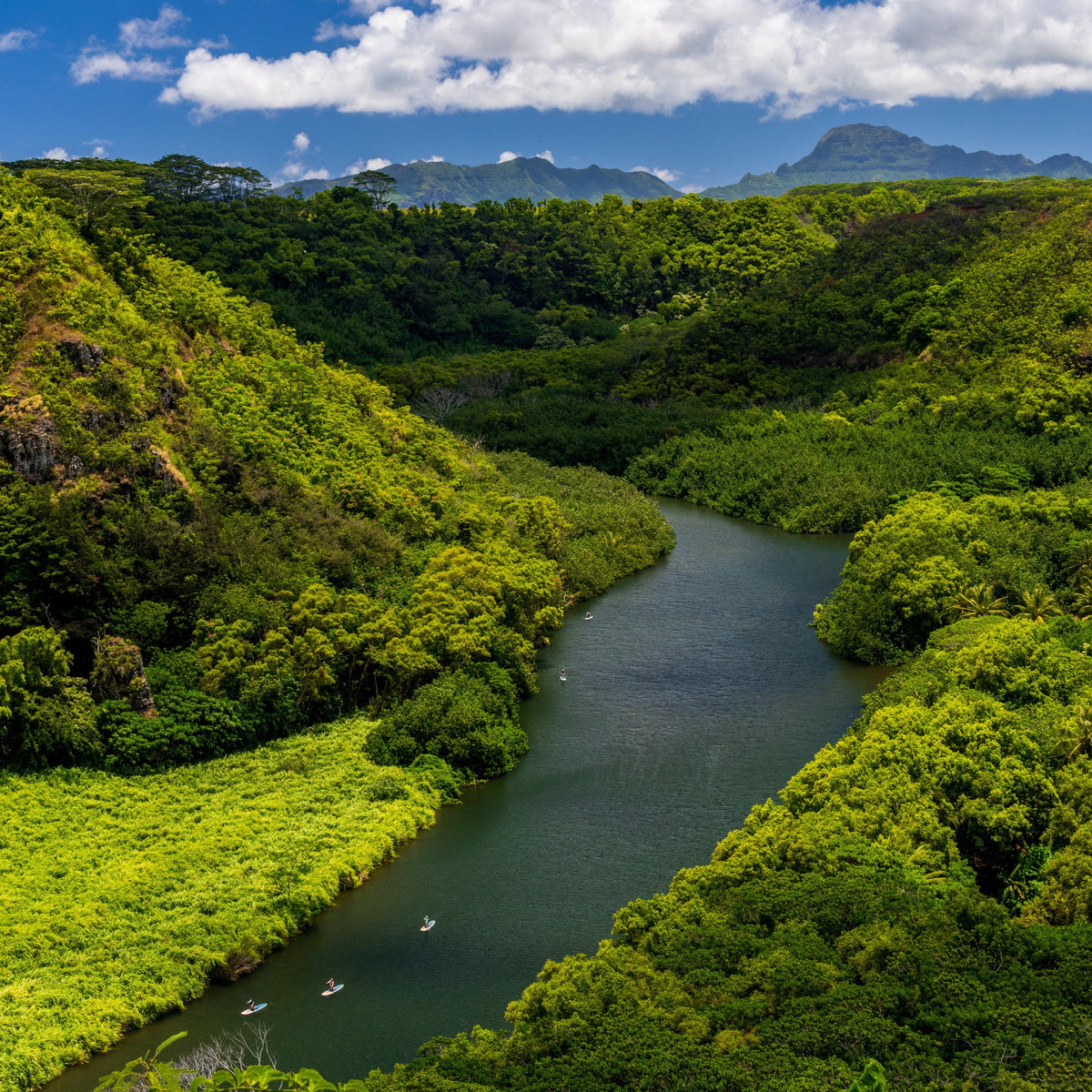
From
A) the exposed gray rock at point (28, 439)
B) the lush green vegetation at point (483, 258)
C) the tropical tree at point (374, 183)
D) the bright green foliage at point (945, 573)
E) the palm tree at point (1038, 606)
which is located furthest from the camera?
the tropical tree at point (374, 183)

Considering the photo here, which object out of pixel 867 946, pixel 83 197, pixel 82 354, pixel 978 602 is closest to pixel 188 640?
pixel 82 354

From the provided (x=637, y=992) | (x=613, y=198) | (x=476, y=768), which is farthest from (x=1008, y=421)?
(x=613, y=198)

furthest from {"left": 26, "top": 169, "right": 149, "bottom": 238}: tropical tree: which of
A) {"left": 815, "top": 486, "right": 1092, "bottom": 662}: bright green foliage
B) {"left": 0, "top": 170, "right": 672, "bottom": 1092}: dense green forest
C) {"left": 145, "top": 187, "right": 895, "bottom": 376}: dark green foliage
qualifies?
{"left": 815, "top": 486, "right": 1092, "bottom": 662}: bright green foliage

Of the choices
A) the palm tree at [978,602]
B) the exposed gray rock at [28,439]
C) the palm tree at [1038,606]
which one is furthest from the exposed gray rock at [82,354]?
the palm tree at [1038,606]

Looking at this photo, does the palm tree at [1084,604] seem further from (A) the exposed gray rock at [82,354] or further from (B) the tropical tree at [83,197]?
(B) the tropical tree at [83,197]

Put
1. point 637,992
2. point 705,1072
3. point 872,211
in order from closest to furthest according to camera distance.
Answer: point 705,1072 → point 637,992 → point 872,211

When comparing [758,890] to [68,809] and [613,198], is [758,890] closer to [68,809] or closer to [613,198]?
[68,809]

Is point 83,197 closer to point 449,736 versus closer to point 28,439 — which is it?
point 28,439
